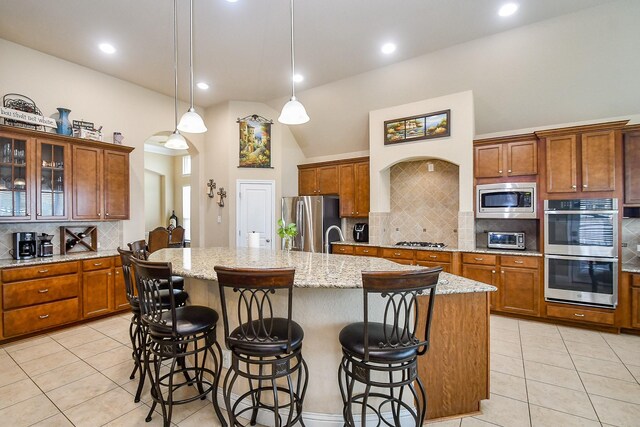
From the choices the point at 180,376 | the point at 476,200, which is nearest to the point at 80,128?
the point at 180,376

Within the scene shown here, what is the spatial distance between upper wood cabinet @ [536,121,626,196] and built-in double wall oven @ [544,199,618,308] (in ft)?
0.68

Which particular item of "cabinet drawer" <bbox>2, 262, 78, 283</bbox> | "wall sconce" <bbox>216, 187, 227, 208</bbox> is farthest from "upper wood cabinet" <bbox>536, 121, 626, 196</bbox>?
"cabinet drawer" <bbox>2, 262, 78, 283</bbox>

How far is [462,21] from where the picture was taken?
337 centimetres

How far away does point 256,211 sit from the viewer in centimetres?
586

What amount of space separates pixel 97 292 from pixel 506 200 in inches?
229

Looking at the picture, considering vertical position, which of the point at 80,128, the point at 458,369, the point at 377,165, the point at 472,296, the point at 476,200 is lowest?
the point at 458,369

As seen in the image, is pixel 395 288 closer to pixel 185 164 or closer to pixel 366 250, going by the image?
pixel 366 250

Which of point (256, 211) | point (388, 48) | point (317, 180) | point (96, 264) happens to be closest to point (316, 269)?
point (388, 48)

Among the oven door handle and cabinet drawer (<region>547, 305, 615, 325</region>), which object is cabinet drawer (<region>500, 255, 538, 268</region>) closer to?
the oven door handle

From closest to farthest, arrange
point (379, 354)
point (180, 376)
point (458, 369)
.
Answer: point (379, 354), point (458, 369), point (180, 376)

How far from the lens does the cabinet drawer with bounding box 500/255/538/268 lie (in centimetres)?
397

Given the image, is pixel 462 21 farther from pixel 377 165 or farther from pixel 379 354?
pixel 379 354

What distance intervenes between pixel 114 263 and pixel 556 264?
5980mm

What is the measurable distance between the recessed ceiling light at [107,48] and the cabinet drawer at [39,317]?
3297 millimetres
